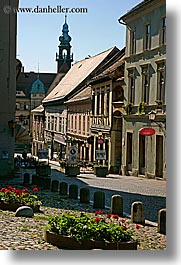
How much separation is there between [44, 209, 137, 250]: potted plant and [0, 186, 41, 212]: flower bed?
884 mm

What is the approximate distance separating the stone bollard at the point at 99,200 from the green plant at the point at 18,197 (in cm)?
58

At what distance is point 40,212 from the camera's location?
244 inches

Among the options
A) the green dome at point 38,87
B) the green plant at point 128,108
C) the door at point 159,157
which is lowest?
the door at point 159,157

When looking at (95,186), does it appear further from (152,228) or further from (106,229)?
(106,229)

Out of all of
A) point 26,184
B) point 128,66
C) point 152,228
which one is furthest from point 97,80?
point 152,228

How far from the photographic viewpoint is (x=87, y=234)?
5.31 metres

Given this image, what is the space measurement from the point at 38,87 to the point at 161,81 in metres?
1.30

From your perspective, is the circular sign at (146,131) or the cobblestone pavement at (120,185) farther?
the circular sign at (146,131)

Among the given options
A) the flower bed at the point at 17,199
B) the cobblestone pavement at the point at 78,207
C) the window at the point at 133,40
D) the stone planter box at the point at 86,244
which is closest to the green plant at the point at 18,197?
the flower bed at the point at 17,199

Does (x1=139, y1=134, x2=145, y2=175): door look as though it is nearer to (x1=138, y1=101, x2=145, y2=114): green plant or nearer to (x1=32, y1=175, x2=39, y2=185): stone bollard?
(x1=138, y1=101, x2=145, y2=114): green plant

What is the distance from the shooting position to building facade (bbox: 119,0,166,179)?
6273 mm

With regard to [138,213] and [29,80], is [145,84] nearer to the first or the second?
[29,80]

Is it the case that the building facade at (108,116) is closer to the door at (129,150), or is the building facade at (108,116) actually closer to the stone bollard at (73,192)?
the door at (129,150)

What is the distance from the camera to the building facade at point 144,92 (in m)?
6.27
